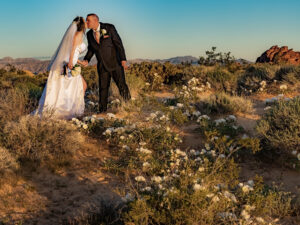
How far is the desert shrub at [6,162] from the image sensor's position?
158 inches

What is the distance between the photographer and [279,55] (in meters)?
19.1

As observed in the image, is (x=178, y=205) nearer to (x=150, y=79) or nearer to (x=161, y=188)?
(x=161, y=188)

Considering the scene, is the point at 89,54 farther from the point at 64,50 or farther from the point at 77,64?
the point at 64,50

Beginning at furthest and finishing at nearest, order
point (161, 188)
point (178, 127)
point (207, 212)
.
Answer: point (178, 127) → point (161, 188) → point (207, 212)

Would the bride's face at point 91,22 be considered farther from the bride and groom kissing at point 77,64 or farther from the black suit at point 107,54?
the black suit at point 107,54

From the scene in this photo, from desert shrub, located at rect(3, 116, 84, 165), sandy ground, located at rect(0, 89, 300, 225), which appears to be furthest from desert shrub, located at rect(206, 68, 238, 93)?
desert shrub, located at rect(3, 116, 84, 165)

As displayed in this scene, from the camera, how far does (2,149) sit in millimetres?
4234

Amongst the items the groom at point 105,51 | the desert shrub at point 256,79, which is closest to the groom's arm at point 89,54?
the groom at point 105,51

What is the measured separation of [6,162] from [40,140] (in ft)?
2.23

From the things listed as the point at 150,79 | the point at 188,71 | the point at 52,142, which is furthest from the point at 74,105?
the point at 188,71

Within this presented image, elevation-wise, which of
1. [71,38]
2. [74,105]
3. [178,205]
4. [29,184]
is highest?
[71,38]

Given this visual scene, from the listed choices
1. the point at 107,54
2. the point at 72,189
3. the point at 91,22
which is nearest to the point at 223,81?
the point at 107,54

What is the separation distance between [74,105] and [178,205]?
4.56 meters

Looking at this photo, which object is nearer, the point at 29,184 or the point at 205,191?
the point at 205,191
